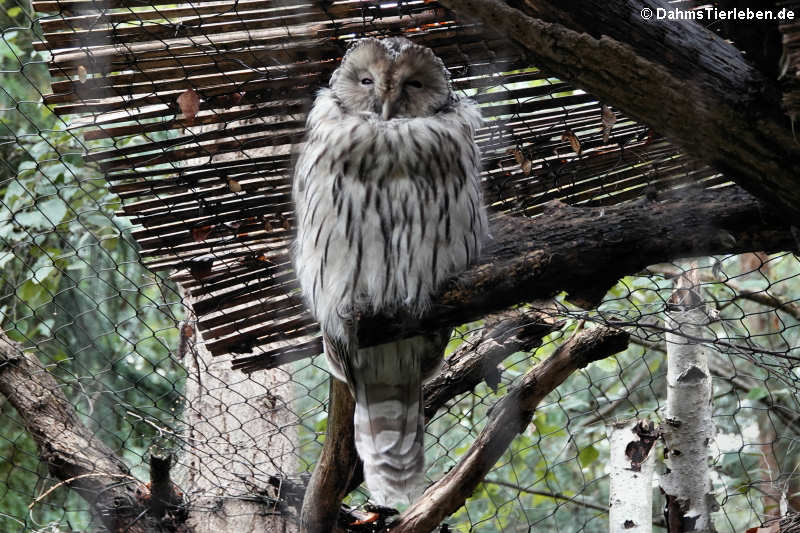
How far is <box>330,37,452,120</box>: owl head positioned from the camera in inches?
71.9

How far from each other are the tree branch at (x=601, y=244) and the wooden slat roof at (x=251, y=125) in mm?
195

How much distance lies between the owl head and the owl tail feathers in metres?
0.71

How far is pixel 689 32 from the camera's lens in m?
1.29

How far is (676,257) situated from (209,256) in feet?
3.98

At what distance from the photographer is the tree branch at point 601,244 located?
1.49m

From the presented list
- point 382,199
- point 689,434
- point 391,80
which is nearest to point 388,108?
point 391,80

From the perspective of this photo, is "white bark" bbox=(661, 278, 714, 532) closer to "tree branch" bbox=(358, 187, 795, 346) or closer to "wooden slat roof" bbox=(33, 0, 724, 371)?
"wooden slat roof" bbox=(33, 0, 724, 371)

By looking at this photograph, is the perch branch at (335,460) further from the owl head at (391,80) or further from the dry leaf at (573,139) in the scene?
the dry leaf at (573,139)

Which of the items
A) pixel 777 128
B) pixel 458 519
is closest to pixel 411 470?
pixel 777 128

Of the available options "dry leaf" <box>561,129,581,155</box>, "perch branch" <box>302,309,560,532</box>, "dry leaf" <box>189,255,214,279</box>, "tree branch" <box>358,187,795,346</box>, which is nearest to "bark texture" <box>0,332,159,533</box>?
"perch branch" <box>302,309,560,532</box>

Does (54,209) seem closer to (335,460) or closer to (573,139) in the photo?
(335,460)

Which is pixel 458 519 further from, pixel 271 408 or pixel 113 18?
pixel 113 18

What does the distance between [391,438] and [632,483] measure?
698 mm

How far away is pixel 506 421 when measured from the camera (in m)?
2.06
